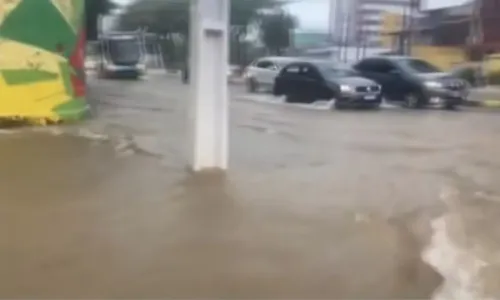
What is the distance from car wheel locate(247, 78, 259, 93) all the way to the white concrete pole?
19991 mm

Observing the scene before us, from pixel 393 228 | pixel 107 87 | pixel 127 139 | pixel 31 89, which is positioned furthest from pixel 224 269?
pixel 107 87

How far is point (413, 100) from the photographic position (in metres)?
24.7

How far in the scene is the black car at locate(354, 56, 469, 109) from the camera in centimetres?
2450

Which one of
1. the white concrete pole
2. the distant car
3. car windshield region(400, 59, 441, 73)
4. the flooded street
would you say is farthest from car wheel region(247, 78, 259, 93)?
the white concrete pole

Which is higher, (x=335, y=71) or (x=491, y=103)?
(x=335, y=71)

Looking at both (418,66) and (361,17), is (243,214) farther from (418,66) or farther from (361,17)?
(361,17)

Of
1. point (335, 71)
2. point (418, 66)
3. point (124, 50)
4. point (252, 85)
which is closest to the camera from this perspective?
point (335, 71)

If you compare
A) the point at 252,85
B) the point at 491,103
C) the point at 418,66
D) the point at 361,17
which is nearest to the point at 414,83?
the point at 418,66

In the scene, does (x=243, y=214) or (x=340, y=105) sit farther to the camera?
(x=340, y=105)

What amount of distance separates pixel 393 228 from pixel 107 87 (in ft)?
90.1

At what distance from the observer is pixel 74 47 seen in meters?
18.2

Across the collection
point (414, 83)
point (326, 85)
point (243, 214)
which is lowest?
point (326, 85)

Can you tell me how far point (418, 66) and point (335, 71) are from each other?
249 cm

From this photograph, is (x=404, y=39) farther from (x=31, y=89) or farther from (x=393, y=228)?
(x=393, y=228)
